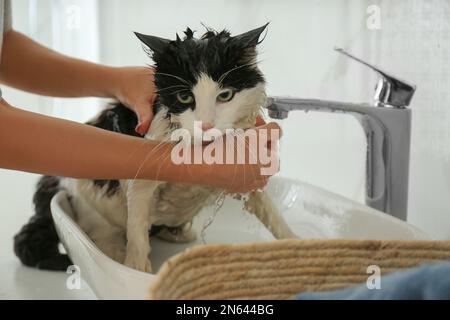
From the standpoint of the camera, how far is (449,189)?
2.51 ft

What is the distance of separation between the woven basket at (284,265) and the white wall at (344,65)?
21 cm

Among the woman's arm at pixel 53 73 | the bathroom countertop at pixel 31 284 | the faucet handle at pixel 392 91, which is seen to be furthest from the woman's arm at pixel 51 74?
the faucet handle at pixel 392 91

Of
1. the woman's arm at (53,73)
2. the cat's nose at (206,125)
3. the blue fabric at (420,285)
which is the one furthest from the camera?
the woman's arm at (53,73)

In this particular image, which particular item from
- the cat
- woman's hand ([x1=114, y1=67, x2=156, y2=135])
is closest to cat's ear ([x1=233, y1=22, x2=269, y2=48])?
the cat

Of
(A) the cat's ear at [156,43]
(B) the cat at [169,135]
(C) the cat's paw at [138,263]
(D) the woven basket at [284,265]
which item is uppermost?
(A) the cat's ear at [156,43]

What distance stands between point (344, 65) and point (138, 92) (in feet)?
1.00

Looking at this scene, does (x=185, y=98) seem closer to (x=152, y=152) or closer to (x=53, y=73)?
(x=152, y=152)

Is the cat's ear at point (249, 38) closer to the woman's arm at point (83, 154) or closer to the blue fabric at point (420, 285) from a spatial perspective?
the woman's arm at point (83, 154)

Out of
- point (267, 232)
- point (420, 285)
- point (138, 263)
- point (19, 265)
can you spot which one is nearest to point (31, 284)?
point (19, 265)

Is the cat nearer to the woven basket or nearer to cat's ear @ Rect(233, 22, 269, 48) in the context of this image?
cat's ear @ Rect(233, 22, 269, 48)

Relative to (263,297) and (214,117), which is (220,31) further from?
(263,297)

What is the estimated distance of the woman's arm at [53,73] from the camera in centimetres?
66

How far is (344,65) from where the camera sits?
787 millimetres

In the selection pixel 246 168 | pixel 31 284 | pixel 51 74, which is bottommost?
pixel 31 284
